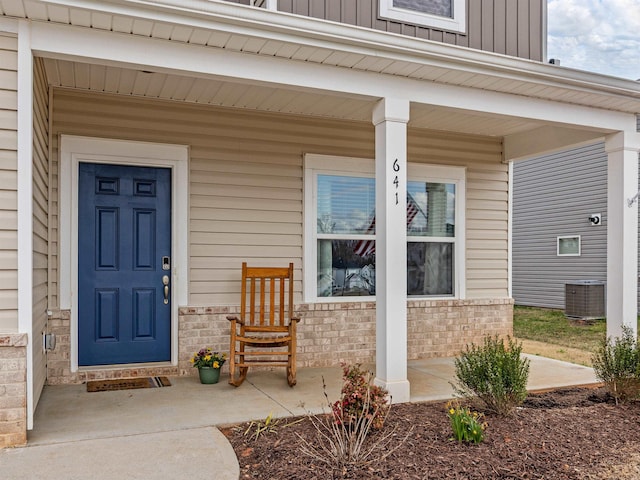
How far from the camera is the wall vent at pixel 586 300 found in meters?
10.6

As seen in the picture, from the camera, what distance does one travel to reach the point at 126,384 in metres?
4.73

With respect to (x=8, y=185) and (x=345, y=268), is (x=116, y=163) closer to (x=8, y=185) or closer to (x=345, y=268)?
(x=8, y=185)

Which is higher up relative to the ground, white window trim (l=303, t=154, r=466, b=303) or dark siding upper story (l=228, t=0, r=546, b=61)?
dark siding upper story (l=228, t=0, r=546, b=61)

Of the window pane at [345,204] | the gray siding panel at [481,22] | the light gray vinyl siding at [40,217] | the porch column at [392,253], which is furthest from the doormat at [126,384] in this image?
the gray siding panel at [481,22]

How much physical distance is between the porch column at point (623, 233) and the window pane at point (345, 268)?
7.39ft

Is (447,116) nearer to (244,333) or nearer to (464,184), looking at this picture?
(464,184)

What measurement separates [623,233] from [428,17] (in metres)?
2.60

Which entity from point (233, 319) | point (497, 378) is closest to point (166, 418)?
point (233, 319)

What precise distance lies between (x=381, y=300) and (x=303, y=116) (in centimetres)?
221

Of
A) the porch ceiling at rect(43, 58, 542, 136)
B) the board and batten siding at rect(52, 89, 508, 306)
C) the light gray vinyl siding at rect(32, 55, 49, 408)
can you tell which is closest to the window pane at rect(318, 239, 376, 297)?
the board and batten siding at rect(52, 89, 508, 306)

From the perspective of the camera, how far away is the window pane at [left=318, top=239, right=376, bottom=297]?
225 inches

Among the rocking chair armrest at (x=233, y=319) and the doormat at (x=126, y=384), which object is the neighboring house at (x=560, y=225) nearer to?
the rocking chair armrest at (x=233, y=319)

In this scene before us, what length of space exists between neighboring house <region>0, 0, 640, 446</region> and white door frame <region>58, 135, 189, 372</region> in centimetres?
2

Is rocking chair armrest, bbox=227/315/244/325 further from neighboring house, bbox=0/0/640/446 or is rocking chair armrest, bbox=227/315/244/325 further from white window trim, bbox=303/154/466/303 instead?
white window trim, bbox=303/154/466/303
